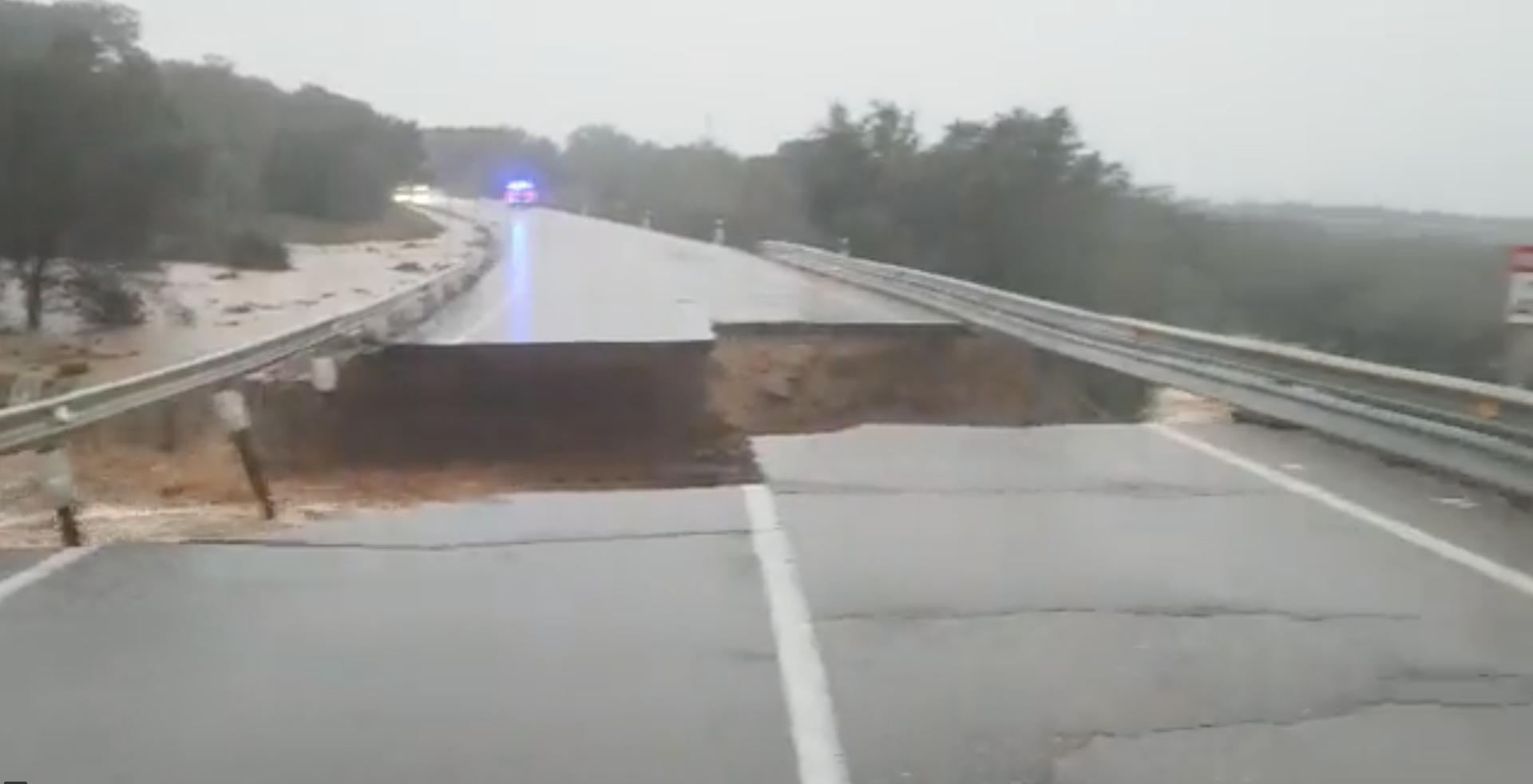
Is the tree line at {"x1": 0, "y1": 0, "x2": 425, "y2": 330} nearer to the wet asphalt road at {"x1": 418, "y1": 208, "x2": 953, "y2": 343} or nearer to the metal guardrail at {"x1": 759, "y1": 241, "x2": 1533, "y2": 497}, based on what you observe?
the wet asphalt road at {"x1": 418, "y1": 208, "x2": 953, "y2": 343}

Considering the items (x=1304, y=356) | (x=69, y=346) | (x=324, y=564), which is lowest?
(x=69, y=346)

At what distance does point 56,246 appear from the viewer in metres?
28.5

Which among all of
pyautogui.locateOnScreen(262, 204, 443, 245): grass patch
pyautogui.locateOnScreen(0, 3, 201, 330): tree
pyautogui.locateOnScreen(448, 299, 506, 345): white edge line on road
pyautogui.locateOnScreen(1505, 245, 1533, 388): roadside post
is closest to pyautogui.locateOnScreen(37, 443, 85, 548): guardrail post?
pyautogui.locateOnScreen(1505, 245, 1533, 388): roadside post

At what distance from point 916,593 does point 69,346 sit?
20785 millimetres

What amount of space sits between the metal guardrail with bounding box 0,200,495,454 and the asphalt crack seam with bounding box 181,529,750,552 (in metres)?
1.82

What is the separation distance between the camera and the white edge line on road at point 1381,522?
8.45 meters

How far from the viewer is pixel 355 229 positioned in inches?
1769

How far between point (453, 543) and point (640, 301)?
22.1 metres

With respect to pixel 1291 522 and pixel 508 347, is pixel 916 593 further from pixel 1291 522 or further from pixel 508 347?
pixel 508 347

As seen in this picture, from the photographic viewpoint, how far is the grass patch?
36.1 metres

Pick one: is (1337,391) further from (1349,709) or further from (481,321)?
(481,321)

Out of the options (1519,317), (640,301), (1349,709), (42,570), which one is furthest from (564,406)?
(1349,709)

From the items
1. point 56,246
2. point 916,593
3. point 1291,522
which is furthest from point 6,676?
point 56,246

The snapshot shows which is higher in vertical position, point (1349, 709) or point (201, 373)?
point (1349, 709)
